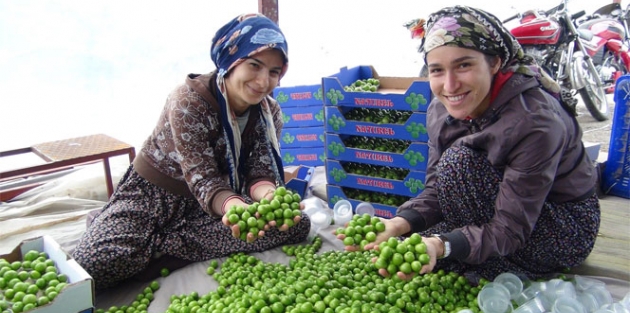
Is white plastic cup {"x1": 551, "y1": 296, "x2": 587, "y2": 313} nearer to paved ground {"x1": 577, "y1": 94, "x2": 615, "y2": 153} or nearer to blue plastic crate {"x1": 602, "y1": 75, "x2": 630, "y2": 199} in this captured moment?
blue plastic crate {"x1": 602, "y1": 75, "x2": 630, "y2": 199}

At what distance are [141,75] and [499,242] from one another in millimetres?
4486

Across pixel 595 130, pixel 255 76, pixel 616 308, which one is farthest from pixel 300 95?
pixel 595 130

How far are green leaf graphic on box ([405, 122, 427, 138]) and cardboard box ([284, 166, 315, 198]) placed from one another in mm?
980

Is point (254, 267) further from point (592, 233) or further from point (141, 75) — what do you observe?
point (141, 75)

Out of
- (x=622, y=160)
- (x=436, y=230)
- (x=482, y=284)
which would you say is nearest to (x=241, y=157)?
(x=436, y=230)

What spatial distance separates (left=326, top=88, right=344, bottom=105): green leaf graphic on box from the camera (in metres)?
3.36

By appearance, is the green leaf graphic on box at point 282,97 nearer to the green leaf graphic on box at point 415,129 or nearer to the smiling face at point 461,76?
the green leaf graphic on box at point 415,129

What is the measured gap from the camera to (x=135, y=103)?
5.29 meters

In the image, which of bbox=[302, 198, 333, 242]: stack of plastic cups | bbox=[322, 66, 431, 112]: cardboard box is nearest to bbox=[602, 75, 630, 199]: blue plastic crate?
bbox=[322, 66, 431, 112]: cardboard box

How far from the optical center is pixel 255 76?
2.37 meters

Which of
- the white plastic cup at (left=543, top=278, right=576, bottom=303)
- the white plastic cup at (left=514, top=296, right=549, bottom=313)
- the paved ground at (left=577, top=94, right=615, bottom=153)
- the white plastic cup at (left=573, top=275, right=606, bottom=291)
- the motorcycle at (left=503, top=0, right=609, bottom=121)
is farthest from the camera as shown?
the motorcycle at (left=503, top=0, right=609, bottom=121)

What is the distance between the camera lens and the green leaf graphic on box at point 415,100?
308 centimetres

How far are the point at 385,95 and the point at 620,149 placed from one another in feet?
5.54

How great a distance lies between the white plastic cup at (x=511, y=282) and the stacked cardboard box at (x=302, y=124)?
233 centimetres
